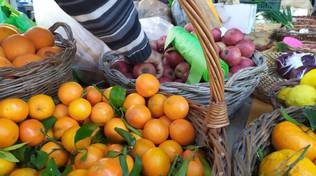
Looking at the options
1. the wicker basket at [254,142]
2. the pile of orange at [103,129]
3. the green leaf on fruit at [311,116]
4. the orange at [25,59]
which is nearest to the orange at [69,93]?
the pile of orange at [103,129]

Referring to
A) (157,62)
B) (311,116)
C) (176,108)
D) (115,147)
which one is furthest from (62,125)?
(311,116)

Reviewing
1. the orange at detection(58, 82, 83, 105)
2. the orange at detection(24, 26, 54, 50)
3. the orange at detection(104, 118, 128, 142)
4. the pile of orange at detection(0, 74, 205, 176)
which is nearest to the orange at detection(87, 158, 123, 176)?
the pile of orange at detection(0, 74, 205, 176)

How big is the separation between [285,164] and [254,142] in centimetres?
7

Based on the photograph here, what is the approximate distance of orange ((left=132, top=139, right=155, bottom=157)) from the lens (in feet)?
1.76

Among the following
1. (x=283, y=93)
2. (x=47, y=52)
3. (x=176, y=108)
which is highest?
(x=47, y=52)

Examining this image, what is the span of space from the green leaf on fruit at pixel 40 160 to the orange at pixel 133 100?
196 millimetres

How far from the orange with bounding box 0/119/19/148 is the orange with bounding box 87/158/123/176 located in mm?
186

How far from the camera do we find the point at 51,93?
715 millimetres

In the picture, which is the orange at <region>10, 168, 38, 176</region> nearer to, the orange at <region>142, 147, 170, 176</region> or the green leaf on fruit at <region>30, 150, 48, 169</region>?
the green leaf on fruit at <region>30, 150, 48, 169</region>

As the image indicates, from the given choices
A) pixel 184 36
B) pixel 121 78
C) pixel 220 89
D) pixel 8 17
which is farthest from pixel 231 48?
pixel 8 17

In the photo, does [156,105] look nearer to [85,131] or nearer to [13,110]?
[85,131]

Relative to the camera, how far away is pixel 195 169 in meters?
0.50

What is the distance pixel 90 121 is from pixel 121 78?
0.19 m

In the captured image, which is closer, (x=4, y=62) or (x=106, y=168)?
(x=106, y=168)
